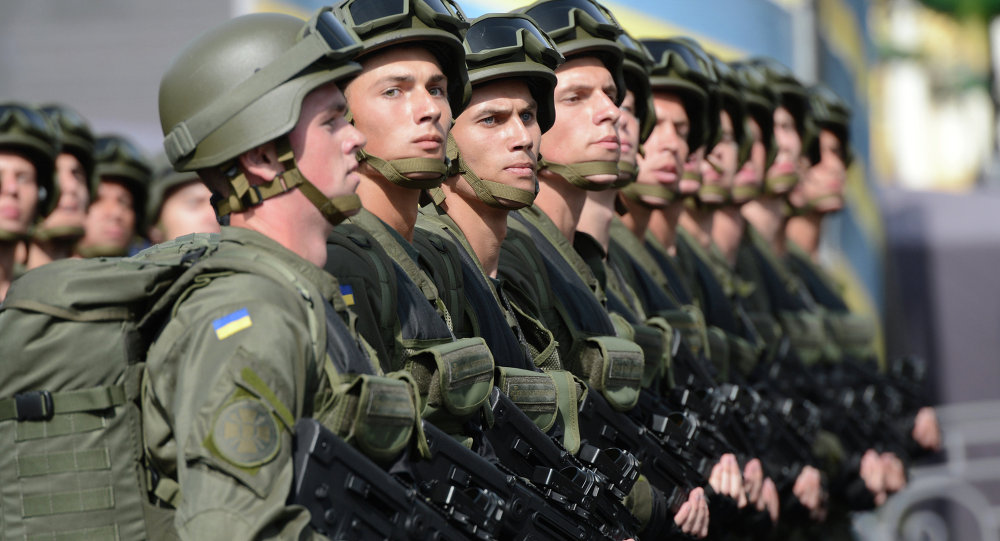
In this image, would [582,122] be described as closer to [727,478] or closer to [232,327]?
[727,478]

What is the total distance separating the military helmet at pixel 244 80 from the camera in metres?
3.23

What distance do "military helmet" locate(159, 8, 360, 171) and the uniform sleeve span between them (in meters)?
0.40

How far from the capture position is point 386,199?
4309mm

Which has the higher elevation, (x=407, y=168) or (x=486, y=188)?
(x=407, y=168)

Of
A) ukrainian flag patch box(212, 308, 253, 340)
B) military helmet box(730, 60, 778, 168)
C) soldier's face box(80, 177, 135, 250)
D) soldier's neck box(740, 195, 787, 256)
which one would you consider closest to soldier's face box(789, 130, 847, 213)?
soldier's neck box(740, 195, 787, 256)

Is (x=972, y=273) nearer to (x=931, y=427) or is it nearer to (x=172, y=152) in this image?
(x=931, y=427)

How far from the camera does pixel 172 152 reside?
3.39 meters

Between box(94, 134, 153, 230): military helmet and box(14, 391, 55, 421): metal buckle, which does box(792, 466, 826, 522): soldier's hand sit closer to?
box(94, 134, 153, 230): military helmet

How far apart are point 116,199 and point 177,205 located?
0.53 m

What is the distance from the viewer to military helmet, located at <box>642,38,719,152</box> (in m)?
7.21

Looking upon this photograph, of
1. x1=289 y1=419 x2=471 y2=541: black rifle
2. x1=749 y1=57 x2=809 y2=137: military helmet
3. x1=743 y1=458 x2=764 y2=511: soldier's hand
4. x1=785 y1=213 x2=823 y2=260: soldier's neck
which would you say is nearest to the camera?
x1=289 y1=419 x2=471 y2=541: black rifle

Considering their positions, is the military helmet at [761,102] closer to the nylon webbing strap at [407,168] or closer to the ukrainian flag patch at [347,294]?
the nylon webbing strap at [407,168]

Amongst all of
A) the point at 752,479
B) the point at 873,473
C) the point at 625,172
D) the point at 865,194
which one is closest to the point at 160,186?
the point at 625,172

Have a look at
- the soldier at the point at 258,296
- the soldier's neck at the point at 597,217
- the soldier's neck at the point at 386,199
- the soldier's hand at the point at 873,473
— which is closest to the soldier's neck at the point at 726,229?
the soldier's hand at the point at 873,473
